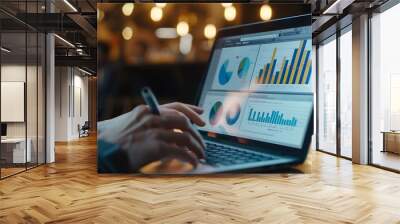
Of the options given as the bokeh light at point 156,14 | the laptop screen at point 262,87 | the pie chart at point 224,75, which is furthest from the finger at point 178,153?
the bokeh light at point 156,14

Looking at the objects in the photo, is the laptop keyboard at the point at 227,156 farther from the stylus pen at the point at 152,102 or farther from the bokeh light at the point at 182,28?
the bokeh light at the point at 182,28

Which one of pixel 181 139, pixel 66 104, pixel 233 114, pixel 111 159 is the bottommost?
pixel 111 159

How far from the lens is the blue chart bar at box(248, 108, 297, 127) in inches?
247

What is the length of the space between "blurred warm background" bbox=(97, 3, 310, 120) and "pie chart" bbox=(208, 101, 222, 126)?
1.27 feet

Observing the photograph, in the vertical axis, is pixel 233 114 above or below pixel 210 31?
below

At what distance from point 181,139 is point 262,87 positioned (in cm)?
163

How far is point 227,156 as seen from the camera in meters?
6.42

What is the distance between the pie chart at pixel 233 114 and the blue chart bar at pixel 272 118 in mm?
221

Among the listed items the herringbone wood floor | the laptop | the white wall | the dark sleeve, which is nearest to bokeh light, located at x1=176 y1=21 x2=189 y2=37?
the laptop

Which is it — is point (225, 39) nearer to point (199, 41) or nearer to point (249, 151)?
point (199, 41)

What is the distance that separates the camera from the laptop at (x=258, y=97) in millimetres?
6297

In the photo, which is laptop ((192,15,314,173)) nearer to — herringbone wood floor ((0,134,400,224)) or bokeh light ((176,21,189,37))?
herringbone wood floor ((0,134,400,224))

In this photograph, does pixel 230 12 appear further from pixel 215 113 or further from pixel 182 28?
pixel 215 113

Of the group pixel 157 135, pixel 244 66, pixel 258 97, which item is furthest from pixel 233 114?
pixel 157 135
